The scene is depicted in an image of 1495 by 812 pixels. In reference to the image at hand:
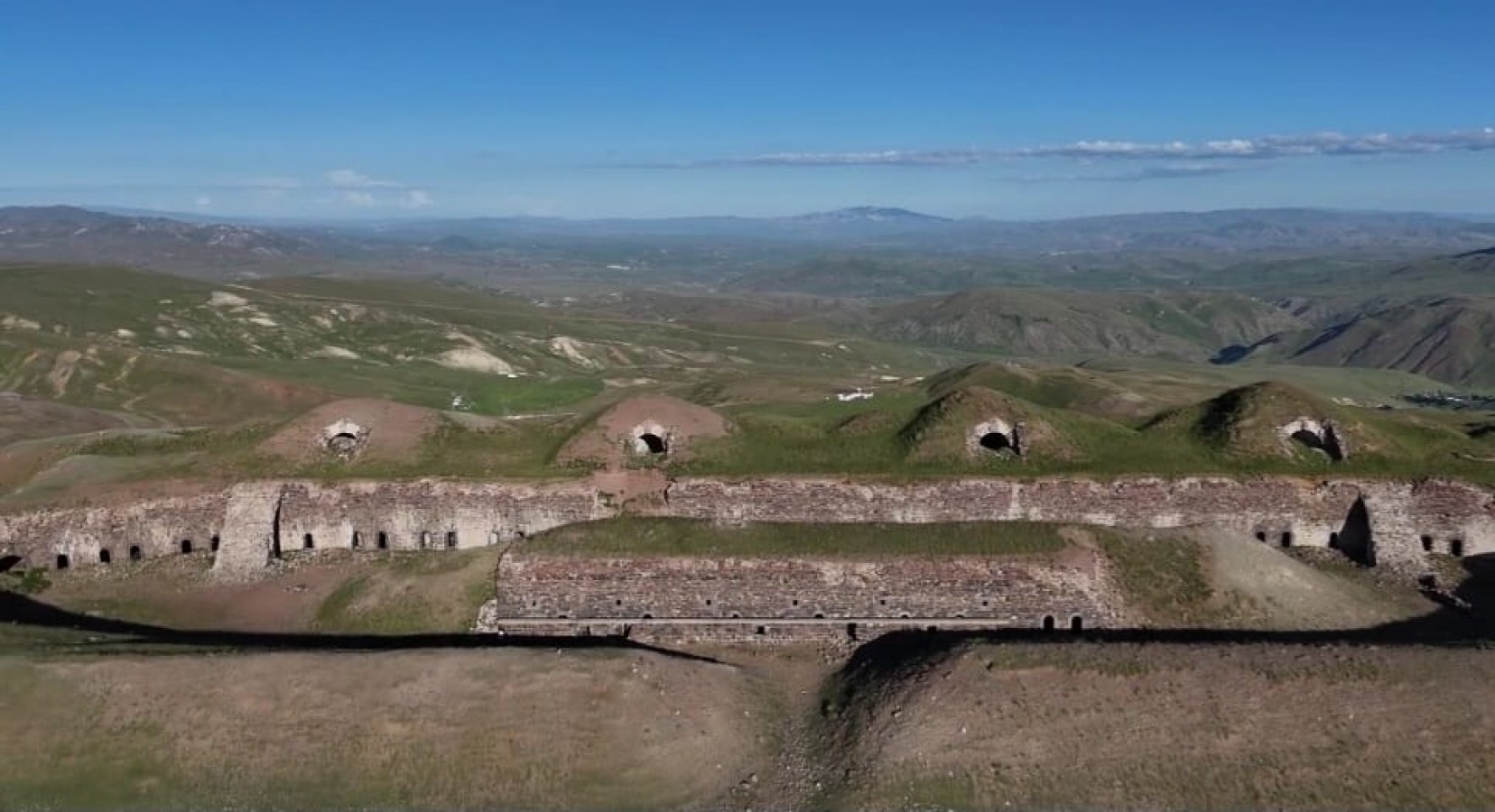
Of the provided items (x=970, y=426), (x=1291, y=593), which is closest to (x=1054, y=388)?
(x=970, y=426)

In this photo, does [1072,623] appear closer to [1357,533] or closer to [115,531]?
[1357,533]

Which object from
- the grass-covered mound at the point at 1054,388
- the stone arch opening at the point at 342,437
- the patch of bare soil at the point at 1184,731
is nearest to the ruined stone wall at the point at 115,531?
the stone arch opening at the point at 342,437

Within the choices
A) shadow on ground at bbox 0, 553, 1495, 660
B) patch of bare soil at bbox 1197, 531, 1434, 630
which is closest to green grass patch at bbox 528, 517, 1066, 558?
shadow on ground at bbox 0, 553, 1495, 660

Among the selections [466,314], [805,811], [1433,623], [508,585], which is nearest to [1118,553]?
[1433,623]

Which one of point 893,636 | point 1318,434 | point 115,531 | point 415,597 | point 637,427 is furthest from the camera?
point 637,427

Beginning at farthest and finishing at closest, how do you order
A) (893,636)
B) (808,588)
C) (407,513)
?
(407,513) < (808,588) < (893,636)

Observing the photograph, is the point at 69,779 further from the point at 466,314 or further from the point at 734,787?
the point at 466,314

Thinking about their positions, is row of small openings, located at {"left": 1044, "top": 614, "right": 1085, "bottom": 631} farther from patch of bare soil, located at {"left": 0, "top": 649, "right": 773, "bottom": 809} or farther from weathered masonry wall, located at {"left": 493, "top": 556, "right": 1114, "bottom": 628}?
patch of bare soil, located at {"left": 0, "top": 649, "right": 773, "bottom": 809}
